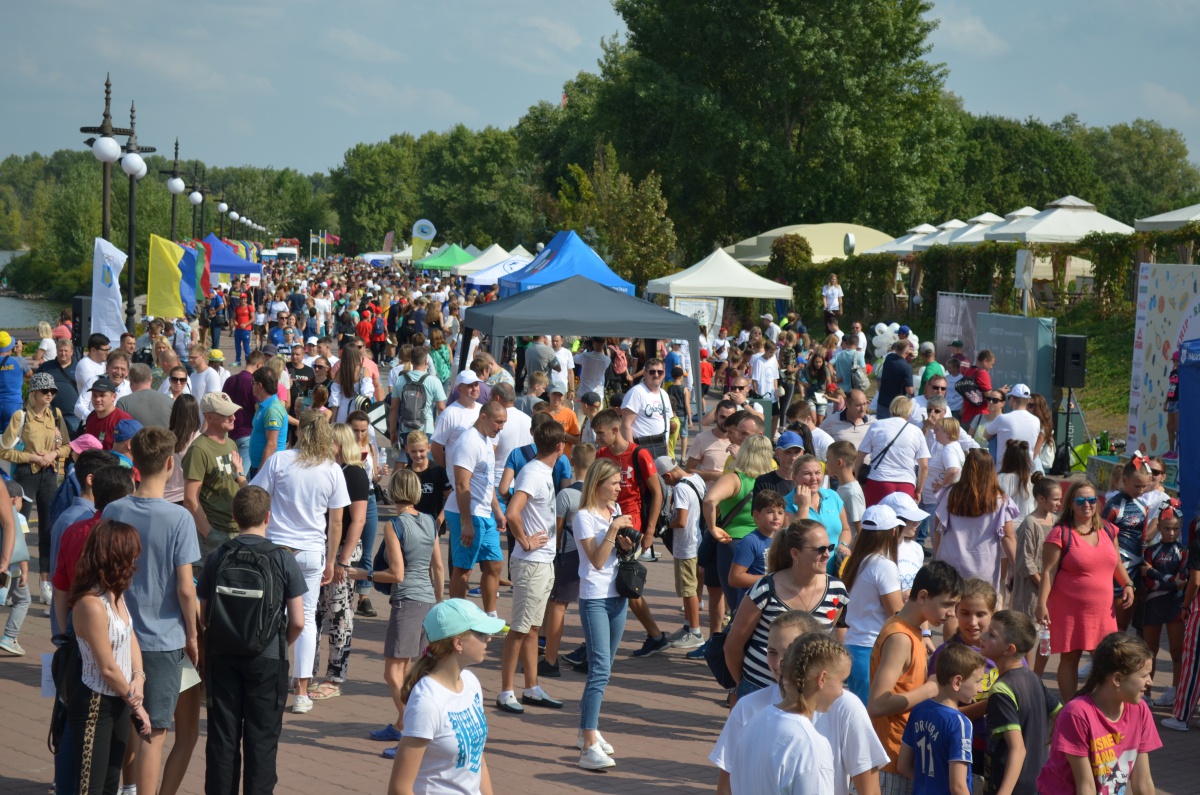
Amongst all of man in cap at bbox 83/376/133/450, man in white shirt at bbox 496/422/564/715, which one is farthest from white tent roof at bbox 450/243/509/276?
man in white shirt at bbox 496/422/564/715

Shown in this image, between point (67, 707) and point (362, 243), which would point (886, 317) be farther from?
point (362, 243)

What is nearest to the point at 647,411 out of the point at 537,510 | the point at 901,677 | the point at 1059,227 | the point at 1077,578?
the point at 537,510

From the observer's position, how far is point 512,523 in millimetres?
7074

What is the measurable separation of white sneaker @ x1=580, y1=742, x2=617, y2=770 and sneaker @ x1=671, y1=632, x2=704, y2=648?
2.55 meters

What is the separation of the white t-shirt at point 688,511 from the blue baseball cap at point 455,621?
443 centimetres

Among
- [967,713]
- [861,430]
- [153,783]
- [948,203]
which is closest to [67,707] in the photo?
[153,783]

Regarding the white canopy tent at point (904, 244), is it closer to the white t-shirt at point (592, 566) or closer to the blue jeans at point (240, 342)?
the blue jeans at point (240, 342)

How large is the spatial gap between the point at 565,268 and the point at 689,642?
37.3 ft

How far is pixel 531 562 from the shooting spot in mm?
7281

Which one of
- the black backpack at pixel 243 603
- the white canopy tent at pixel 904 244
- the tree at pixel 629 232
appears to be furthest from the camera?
the tree at pixel 629 232

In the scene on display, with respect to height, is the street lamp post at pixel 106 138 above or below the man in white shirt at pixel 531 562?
above

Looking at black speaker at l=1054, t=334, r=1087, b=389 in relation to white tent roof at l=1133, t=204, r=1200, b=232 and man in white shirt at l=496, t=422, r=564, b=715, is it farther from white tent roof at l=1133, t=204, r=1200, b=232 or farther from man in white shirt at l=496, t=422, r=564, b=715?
man in white shirt at l=496, t=422, r=564, b=715

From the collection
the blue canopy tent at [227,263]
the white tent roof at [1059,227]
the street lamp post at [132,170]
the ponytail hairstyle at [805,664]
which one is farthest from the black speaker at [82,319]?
the white tent roof at [1059,227]

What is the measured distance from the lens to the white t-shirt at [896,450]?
31.4 ft
